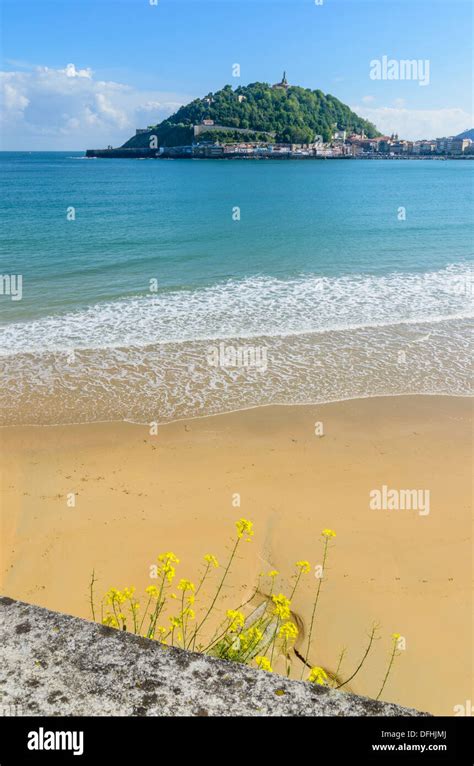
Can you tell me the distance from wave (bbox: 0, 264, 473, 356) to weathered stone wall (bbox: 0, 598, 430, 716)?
39.2 ft

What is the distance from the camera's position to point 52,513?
7.68 metres

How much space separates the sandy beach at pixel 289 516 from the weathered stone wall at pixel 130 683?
12.0 ft

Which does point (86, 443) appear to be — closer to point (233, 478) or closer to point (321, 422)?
point (233, 478)

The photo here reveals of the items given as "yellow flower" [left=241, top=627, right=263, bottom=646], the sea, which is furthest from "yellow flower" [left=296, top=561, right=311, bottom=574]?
the sea

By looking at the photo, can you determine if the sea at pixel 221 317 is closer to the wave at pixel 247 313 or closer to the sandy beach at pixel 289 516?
the wave at pixel 247 313

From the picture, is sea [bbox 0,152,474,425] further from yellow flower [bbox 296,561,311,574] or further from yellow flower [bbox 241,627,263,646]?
yellow flower [bbox 241,627,263,646]

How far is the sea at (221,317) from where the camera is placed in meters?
11.6

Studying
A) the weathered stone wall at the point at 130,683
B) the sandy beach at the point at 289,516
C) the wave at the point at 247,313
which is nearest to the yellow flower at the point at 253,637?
the weathered stone wall at the point at 130,683

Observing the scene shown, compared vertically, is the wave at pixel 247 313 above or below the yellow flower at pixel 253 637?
above

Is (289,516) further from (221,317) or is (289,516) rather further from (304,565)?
(221,317)

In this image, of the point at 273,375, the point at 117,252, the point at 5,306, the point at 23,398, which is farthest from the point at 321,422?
the point at 117,252

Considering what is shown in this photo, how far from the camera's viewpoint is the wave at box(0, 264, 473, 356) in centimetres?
1437

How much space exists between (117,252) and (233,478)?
1885 centimetres

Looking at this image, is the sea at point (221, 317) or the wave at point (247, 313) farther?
the wave at point (247, 313)
